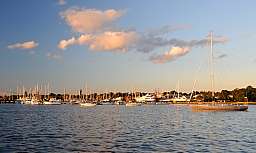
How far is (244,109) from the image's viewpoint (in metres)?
A: 131

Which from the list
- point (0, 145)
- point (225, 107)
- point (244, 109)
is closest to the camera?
point (0, 145)

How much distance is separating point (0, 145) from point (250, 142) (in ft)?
84.9

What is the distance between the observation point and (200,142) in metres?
42.0

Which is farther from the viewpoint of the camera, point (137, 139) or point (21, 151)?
point (137, 139)

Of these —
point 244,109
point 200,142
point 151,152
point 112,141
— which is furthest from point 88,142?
point 244,109

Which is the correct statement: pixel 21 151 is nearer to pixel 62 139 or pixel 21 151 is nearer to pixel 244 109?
pixel 62 139

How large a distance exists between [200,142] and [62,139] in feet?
50.1

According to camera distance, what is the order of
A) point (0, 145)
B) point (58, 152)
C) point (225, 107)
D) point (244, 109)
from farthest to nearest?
point (244, 109), point (225, 107), point (0, 145), point (58, 152)

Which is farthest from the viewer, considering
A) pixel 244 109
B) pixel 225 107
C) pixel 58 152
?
pixel 244 109

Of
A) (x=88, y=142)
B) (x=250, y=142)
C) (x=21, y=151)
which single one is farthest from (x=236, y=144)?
(x=21, y=151)

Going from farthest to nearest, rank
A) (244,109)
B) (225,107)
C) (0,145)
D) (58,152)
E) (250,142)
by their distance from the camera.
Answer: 1. (244,109)
2. (225,107)
3. (250,142)
4. (0,145)
5. (58,152)

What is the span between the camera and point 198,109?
426ft

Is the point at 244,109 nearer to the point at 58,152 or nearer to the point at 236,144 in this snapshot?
the point at 236,144

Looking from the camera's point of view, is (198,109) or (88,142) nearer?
(88,142)
